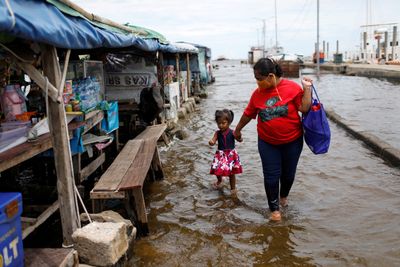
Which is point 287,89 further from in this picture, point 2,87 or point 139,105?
point 139,105

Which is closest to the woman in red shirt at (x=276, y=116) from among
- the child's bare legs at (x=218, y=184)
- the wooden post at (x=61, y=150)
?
the child's bare legs at (x=218, y=184)

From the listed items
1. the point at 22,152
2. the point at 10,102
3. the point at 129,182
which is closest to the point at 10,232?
the point at 22,152

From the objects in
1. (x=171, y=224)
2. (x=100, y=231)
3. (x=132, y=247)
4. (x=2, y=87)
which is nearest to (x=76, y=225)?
(x=100, y=231)

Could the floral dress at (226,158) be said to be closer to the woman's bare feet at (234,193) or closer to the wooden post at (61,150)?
the woman's bare feet at (234,193)

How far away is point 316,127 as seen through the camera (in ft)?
15.8

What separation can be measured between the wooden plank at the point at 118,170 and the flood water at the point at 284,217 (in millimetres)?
758

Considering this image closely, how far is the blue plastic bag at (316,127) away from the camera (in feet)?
15.7

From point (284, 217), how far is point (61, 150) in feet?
10.2

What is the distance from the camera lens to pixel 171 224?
215 inches

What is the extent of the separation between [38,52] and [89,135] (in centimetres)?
288

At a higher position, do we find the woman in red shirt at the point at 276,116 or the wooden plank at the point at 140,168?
the woman in red shirt at the point at 276,116

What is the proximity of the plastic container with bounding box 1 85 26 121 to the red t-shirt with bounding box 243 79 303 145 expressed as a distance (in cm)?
278

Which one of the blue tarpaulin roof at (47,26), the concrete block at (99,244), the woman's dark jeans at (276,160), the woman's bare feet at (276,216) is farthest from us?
the woman's bare feet at (276,216)

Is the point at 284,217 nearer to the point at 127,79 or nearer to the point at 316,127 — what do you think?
the point at 316,127
